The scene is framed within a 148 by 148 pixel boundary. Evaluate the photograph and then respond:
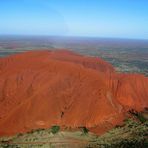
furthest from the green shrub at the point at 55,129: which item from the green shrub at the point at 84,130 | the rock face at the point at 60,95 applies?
the green shrub at the point at 84,130

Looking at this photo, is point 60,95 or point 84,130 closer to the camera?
point 84,130

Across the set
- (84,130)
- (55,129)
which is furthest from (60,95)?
(84,130)

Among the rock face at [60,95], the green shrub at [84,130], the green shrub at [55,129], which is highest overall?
the rock face at [60,95]

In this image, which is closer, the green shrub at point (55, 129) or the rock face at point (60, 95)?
the green shrub at point (55, 129)

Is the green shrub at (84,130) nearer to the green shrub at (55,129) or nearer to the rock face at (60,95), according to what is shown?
the rock face at (60,95)

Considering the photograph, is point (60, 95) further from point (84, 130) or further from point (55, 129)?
point (84, 130)

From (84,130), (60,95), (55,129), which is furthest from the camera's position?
(60,95)

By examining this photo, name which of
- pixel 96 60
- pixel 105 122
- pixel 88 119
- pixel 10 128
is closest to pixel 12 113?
pixel 10 128

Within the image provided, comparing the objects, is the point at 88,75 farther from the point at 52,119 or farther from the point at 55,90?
the point at 52,119
